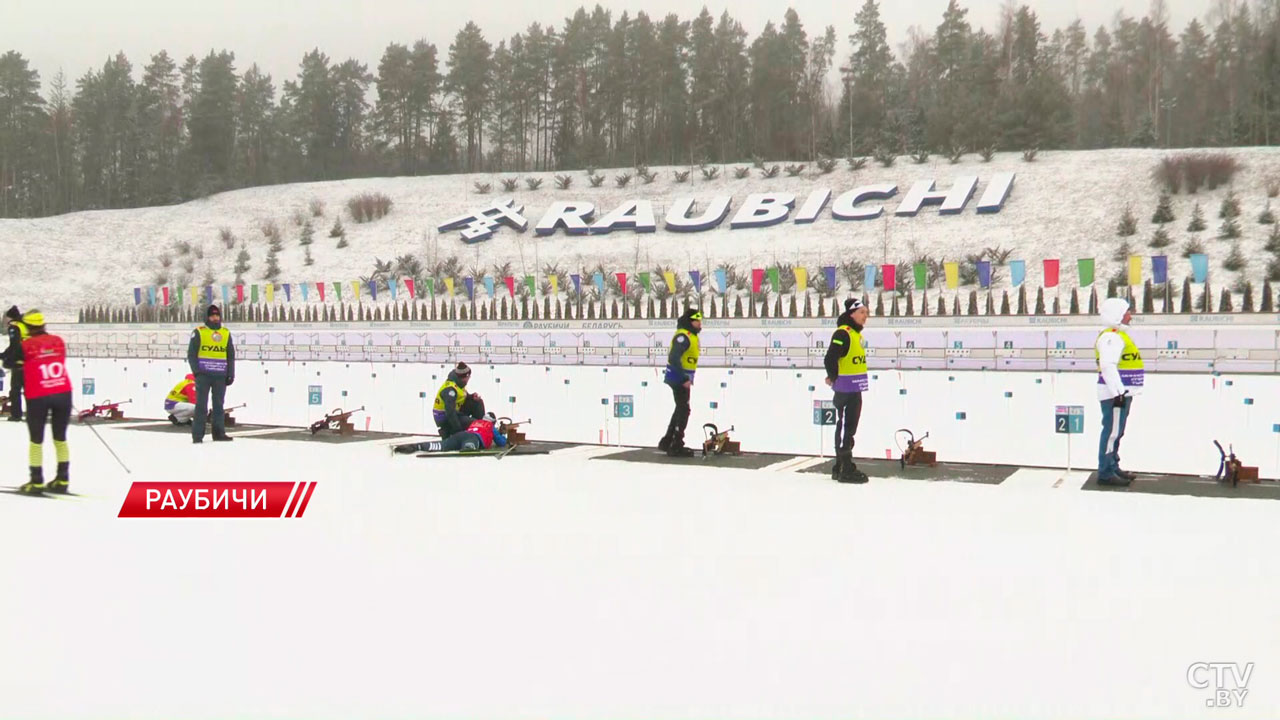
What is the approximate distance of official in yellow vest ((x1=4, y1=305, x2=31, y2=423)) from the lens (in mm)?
11183

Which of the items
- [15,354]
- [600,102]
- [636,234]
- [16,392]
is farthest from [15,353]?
[600,102]

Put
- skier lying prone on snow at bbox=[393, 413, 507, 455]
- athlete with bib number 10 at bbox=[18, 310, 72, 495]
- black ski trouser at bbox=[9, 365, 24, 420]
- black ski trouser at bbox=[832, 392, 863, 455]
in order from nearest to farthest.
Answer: athlete with bib number 10 at bbox=[18, 310, 72, 495]
black ski trouser at bbox=[832, 392, 863, 455]
skier lying prone on snow at bbox=[393, 413, 507, 455]
black ski trouser at bbox=[9, 365, 24, 420]

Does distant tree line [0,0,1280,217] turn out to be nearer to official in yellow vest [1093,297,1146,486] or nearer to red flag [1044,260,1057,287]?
red flag [1044,260,1057,287]

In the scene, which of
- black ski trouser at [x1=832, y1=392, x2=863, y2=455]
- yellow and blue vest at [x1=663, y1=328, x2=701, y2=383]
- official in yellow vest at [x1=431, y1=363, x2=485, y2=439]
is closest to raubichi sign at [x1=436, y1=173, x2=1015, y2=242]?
yellow and blue vest at [x1=663, y1=328, x2=701, y2=383]

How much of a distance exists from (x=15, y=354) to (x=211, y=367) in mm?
2603

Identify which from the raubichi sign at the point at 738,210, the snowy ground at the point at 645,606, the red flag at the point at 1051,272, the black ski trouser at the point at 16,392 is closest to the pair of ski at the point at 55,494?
the snowy ground at the point at 645,606

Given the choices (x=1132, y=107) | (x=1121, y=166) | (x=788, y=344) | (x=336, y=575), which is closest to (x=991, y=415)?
(x=336, y=575)

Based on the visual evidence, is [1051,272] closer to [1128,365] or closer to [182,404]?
[1128,365]

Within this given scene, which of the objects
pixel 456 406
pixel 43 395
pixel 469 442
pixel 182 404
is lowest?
pixel 469 442

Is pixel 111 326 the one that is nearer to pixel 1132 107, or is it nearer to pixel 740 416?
pixel 740 416

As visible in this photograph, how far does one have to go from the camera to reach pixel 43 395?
9.20 metres

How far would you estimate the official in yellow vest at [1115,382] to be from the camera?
946 cm

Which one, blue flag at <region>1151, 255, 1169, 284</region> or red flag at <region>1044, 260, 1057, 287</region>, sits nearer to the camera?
blue flag at <region>1151, 255, 1169, 284</region>

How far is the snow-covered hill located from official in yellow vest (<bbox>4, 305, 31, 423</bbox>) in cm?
3685
